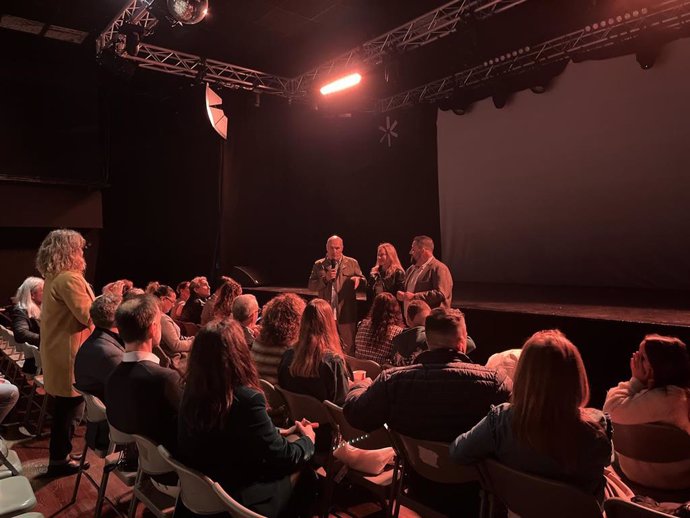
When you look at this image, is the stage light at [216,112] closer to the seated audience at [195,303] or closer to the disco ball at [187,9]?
the disco ball at [187,9]

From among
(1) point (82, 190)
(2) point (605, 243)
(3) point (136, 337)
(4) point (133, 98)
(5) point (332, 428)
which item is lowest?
(5) point (332, 428)

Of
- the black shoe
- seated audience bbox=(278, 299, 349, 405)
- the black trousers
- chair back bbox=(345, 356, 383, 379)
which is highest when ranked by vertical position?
seated audience bbox=(278, 299, 349, 405)

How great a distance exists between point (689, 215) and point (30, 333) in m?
6.66

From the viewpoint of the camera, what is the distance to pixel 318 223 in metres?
8.98

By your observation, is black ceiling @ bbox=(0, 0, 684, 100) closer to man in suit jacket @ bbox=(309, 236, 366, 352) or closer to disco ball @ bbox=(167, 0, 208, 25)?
disco ball @ bbox=(167, 0, 208, 25)

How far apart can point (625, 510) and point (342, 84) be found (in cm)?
588

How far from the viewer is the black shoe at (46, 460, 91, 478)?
321 centimetres

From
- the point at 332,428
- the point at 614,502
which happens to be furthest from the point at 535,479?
the point at 332,428

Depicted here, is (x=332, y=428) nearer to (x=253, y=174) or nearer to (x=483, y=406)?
(x=483, y=406)

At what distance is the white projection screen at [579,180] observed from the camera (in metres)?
5.96

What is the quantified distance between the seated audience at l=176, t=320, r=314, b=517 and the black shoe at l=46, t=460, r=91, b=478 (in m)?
1.93

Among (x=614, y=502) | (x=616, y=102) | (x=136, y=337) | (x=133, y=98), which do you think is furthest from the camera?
(x=133, y=98)

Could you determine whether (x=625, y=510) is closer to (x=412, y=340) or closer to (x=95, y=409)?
(x=412, y=340)

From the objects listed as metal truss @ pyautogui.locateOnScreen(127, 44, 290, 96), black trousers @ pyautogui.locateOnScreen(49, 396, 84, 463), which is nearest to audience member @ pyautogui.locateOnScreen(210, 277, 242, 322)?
black trousers @ pyautogui.locateOnScreen(49, 396, 84, 463)
